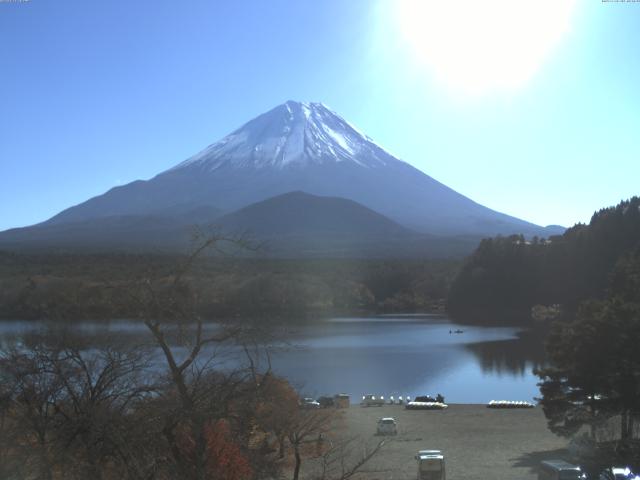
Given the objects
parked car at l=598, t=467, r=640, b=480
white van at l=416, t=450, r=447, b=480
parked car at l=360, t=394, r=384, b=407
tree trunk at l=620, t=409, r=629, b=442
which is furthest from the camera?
parked car at l=360, t=394, r=384, b=407

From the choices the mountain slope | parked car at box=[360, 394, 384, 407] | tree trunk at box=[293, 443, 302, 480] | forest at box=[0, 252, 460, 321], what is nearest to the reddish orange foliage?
tree trunk at box=[293, 443, 302, 480]

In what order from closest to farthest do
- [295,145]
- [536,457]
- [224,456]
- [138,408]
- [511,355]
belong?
[138,408]
[224,456]
[536,457]
[511,355]
[295,145]

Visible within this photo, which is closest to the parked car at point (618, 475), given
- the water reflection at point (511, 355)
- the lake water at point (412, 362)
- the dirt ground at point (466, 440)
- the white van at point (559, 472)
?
the white van at point (559, 472)

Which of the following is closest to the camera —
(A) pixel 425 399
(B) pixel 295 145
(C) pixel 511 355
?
(A) pixel 425 399

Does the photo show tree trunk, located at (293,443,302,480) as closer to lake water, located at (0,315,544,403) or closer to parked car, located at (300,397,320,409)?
parked car, located at (300,397,320,409)

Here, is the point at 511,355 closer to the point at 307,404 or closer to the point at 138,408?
the point at 307,404

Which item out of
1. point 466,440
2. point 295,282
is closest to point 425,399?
point 466,440
